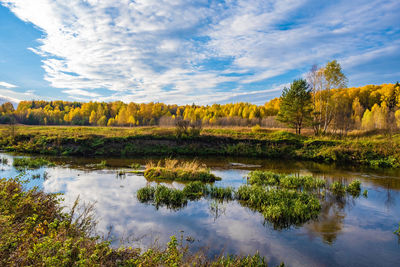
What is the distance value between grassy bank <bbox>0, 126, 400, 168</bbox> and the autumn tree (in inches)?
199

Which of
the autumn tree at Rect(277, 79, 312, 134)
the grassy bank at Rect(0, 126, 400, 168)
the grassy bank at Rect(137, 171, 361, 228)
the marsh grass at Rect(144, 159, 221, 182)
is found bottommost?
the grassy bank at Rect(137, 171, 361, 228)

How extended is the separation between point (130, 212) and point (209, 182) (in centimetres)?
636

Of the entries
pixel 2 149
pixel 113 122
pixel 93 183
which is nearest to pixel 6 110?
pixel 113 122

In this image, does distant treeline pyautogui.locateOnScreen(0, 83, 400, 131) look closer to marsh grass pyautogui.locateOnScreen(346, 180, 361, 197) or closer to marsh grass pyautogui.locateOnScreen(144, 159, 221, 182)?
marsh grass pyautogui.locateOnScreen(346, 180, 361, 197)

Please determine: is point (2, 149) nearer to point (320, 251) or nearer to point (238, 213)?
point (238, 213)

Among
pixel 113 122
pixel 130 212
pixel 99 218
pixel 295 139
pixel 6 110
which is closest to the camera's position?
pixel 99 218

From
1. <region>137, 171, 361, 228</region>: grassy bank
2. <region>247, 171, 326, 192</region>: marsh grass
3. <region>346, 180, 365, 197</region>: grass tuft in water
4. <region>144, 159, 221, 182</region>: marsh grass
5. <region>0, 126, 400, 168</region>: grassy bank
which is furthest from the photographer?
<region>0, 126, 400, 168</region>: grassy bank

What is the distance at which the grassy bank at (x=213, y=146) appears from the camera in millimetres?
25156

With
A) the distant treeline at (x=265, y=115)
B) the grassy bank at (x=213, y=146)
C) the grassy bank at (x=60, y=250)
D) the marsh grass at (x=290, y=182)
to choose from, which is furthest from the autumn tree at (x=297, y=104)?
the grassy bank at (x=60, y=250)

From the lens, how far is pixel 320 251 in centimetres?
693

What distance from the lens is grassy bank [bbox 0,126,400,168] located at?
2516 cm

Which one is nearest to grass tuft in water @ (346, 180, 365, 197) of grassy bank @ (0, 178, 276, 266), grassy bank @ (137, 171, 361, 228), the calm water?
grassy bank @ (137, 171, 361, 228)

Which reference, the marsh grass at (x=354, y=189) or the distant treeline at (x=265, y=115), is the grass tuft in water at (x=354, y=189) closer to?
the marsh grass at (x=354, y=189)

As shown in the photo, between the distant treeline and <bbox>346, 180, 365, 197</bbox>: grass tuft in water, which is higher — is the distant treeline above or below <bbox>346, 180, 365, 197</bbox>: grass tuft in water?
above
